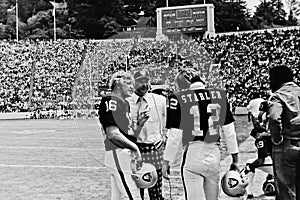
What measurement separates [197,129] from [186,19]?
1383 inches

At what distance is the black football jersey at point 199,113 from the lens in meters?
4.84

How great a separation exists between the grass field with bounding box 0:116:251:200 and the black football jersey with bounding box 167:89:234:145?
1.71 meters

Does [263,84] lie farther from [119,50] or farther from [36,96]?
[119,50]

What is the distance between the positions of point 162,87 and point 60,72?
32.4 meters

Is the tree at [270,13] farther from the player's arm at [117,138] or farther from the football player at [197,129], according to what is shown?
the player's arm at [117,138]

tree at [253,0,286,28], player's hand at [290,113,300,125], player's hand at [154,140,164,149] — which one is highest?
tree at [253,0,286,28]

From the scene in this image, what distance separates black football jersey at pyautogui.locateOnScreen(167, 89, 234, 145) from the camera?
15.9 ft

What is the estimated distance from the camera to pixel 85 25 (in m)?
58.2

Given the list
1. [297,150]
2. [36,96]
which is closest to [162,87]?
[297,150]

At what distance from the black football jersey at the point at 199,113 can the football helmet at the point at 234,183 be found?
59 centimetres

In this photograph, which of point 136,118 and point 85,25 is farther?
point 85,25

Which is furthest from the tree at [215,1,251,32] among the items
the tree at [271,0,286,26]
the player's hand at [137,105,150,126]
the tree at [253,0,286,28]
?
the player's hand at [137,105,150,126]

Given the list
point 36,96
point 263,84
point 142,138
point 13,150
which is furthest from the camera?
point 36,96

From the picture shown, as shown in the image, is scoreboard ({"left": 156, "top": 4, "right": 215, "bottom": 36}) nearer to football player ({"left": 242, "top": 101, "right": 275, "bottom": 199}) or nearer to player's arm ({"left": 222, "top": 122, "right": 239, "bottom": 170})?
football player ({"left": 242, "top": 101, "right": 275, "bottom": 199})
